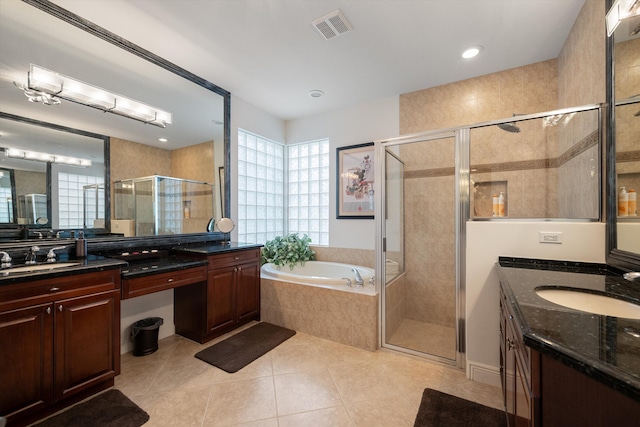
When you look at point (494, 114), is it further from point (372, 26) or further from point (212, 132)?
point (212, 132)

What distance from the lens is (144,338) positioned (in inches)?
89.0

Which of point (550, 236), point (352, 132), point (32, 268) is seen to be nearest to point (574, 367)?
point (550, 236)

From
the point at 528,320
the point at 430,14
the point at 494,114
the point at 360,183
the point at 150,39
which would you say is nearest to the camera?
the point at 528,320

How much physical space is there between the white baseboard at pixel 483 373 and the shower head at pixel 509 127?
70.8 inches

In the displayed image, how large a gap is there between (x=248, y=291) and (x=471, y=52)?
3168 mm

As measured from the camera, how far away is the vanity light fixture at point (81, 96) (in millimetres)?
1833

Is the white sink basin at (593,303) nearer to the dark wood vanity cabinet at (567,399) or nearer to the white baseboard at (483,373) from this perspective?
the dark wood vanity cabinet at (567,399)

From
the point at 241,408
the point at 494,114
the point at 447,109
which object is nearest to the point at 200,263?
the point at 241,408

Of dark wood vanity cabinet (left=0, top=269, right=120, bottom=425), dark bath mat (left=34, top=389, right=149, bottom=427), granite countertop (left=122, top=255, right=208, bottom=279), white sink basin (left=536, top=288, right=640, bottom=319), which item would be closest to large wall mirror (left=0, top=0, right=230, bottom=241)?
granite countertop (left=122, top=255, right=208, bottom=279)

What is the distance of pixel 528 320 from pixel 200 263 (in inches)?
90.1

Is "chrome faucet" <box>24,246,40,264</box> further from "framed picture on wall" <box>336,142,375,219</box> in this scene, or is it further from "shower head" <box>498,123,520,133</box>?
"shower head" <box>498,123,520,133</box>

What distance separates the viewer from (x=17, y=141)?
1.79 meters

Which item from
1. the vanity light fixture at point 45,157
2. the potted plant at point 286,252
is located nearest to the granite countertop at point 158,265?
the vanity light fixture at point 45,157

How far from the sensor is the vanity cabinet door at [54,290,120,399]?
5.07 ft
